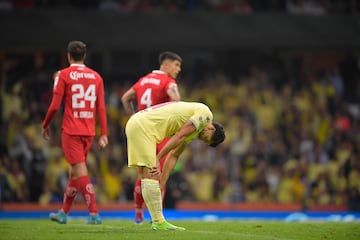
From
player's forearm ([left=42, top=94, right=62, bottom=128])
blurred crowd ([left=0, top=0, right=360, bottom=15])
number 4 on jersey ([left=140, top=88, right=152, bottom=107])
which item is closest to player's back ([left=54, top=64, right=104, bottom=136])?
player's forearm ([left=42, top=94, right=62, bottom=128])

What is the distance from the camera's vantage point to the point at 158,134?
12.4 metres

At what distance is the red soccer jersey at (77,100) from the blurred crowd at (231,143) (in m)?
7.93

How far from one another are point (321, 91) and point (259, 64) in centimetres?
213

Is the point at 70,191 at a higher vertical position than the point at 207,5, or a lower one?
lower

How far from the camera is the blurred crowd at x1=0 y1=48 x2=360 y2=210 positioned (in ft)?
77.3

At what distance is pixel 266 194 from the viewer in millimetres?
24875

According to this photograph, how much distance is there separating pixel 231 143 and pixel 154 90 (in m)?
10.9

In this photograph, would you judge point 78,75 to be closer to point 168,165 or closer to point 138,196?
point 168,165

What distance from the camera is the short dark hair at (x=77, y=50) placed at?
46.3 ft

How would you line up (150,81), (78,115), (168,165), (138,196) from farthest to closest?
(150,81) < (138,196) < (78,115) < (168,165)

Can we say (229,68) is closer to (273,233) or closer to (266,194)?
(266,194)

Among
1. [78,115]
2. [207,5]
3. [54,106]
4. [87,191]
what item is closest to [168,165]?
[87,191]

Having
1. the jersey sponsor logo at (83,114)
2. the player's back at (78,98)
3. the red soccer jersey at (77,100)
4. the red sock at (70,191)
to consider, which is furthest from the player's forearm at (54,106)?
the red sock at (70,191)

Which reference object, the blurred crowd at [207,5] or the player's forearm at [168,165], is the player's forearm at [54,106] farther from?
the blurred crowd at [207,5]
